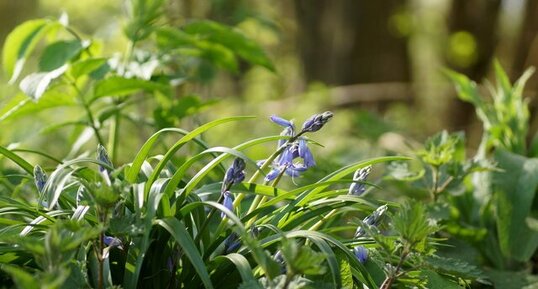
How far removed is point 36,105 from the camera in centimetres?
273

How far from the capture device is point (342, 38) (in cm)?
829

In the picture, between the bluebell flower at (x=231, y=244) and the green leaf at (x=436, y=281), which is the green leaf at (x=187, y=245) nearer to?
the bluebell flower at (x=231, y=244)

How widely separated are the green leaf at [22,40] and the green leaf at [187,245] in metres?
1.42

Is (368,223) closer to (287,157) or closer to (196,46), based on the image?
(287,157)

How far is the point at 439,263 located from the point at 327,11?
6775 mm

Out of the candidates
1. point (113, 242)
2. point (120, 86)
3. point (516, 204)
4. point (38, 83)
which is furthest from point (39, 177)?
point (516, 204)

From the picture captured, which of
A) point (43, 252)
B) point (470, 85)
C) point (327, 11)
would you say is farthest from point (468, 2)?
point (43, 252)

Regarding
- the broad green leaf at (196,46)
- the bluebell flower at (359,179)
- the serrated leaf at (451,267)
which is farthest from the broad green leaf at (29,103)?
the serrated leaf at (451,267)

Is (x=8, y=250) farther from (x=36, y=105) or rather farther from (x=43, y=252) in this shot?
(x=36, y=105)

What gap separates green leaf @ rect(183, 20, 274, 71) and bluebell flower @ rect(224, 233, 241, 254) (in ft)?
4.23

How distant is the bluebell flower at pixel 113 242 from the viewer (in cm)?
171

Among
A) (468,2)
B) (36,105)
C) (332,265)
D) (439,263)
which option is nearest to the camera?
(332,265)

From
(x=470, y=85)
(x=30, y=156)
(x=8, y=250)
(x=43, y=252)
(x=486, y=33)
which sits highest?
(x=43, y=252)

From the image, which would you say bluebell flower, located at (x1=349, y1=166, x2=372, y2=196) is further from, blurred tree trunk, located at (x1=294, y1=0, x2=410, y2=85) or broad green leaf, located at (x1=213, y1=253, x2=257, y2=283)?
blurred tree trunk, located at (x1=294, y1=0, x2=410, y2=85)
